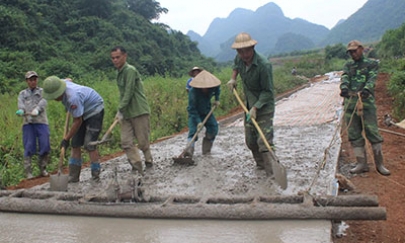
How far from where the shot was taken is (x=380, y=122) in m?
8.73

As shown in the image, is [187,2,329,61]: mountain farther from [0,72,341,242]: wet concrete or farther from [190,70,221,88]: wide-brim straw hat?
[190,70,221,88]: wide-brim straw hat

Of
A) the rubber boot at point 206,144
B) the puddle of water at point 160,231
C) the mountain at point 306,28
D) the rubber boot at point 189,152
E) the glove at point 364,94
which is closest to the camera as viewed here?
the puddle of water at point 160,231

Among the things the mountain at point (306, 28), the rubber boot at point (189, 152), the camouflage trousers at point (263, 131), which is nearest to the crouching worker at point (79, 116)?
the rubber boot at point (189, 152)

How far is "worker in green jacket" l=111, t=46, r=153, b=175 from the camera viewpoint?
475cm

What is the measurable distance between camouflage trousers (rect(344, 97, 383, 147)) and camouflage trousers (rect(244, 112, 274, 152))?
1.15m

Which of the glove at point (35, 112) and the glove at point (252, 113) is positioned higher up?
the glove at point (35, 112)

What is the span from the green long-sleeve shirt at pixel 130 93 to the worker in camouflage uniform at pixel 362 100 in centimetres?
255

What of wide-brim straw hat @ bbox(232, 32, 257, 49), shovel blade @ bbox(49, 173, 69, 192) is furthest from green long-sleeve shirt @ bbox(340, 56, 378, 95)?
shovel blade @ bbox(49, 173, 69, 192)

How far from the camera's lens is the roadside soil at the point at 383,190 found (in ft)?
11.6

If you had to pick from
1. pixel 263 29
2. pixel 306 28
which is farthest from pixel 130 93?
pixel 306 28

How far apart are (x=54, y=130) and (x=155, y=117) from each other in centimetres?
281

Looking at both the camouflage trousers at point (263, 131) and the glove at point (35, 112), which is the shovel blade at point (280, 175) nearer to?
the camouflage trousers at point (263, 131)

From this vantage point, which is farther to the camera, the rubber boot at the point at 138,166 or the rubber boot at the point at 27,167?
the rubber boot at the point at 27,167

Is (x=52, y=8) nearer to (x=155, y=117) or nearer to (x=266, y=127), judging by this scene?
(x=155, y=117)
